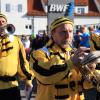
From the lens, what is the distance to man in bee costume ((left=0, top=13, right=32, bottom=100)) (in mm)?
6477

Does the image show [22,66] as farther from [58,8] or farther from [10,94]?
[58,8]

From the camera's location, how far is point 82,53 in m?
4.12

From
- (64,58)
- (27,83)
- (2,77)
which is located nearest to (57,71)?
(64,58)

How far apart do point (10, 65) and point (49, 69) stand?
2.21 metres

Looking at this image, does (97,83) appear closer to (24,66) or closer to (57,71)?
(57,71)

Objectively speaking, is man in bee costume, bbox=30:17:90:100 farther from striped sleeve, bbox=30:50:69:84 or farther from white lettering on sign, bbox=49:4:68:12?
white lettering on sign, bbox=49:4:68:12

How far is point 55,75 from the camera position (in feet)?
14.2

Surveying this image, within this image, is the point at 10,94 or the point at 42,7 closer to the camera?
the point at 10,94

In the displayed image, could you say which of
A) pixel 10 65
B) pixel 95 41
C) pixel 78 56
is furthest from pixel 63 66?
pixel 95 41

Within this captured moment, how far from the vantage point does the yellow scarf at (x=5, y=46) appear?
21.6 ft

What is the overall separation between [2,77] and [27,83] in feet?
2.02

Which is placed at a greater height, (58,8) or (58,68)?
(58,68)

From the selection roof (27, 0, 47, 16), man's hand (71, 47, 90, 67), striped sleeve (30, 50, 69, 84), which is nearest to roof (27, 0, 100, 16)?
roof (27, 0, 47, 16)

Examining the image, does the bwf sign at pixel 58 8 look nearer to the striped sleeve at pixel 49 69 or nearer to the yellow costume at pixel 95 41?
the yellow costume at pixel 95 41
